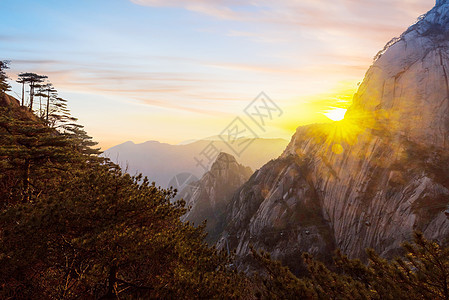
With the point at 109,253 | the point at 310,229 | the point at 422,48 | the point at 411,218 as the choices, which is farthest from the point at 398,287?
the point at 422,48

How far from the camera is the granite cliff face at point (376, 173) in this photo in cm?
3569

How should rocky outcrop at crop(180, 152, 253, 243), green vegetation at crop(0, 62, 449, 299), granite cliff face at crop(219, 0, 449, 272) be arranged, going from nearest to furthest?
green vegetation at crop(0, 62, 449, 299), granite cliff face at crop(219, 0, 449, 272), rocky outcrop at crop(180, 152, 253, 243)

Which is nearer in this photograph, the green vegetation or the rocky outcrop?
the green vegetation

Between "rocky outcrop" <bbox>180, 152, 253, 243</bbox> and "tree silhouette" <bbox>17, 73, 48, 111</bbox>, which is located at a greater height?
"tree silhouette" <bbox>17, 73, 48, 111</bbox>

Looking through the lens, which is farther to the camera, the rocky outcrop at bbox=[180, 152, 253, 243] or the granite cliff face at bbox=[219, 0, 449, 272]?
the rocky outcrop at bbox=[180, 152, 253, 243]

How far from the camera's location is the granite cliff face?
117 ft

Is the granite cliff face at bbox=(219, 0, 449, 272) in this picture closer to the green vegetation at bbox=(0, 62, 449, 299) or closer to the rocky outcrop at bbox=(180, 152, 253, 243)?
the rocky outcrop at bbox=(180, 152, 253, 243)

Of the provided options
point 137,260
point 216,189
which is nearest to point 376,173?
point 137,260

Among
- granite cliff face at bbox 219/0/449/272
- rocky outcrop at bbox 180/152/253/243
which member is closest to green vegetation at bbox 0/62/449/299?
granite cliff face at bbox 219/0/449/272

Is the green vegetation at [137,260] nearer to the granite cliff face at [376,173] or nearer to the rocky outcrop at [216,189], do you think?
the granite cliff face at [376,173]

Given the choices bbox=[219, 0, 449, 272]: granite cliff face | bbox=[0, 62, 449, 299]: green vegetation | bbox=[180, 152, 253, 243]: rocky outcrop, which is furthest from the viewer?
bbox=[180, 152, 253, 243]: rocky outcrop

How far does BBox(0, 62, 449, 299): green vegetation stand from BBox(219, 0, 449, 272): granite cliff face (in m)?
31.6

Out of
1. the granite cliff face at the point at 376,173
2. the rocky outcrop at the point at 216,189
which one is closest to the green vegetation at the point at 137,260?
the granite cliff face at the point at 376,173

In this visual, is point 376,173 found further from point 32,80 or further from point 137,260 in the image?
point 32,80
